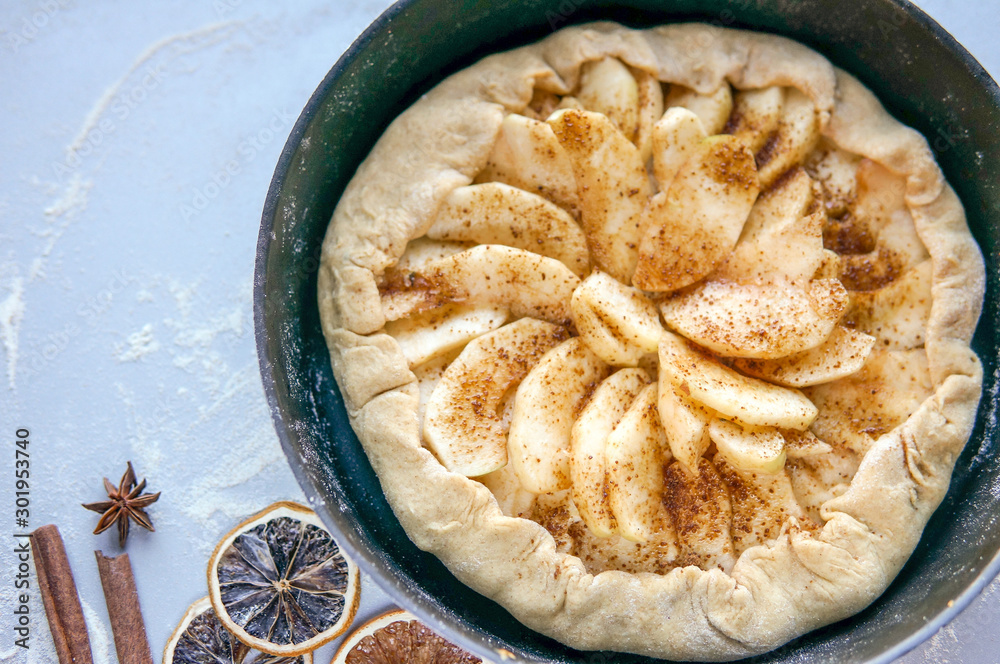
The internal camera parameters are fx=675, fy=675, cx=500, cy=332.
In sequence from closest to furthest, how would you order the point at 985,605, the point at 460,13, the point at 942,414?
the point at 942,414 < the point at 460,13 < the point at 985,605

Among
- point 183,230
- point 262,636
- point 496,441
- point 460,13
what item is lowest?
point 262,636

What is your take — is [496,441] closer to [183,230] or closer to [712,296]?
[712,296]

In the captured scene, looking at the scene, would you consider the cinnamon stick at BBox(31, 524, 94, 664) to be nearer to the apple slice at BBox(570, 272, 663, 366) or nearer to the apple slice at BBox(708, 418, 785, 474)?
the apple slice at BBox(570, 272, 663, 366)

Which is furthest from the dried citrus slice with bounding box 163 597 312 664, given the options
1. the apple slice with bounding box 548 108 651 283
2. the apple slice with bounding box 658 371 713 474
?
the apple slice with bounding box 548 108 651 283

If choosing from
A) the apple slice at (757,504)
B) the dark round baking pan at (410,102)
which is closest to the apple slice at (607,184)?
the dark round baking pan at (410,102)

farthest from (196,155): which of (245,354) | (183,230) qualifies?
(245,354)

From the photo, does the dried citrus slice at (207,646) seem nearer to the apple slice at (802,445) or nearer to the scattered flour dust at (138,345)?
the scattered flour dust at (138,345)
